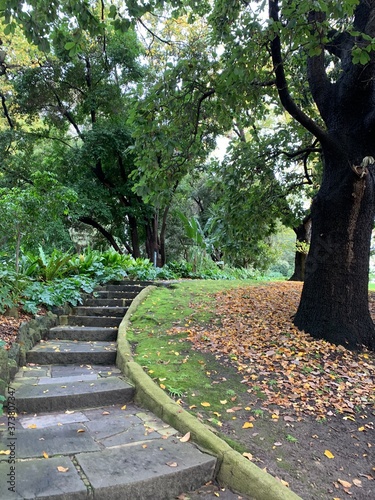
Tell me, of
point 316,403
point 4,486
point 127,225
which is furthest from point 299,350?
point 127,225

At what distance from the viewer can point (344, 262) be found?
15.5 feet

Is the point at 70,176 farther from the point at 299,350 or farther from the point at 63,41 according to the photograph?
the point at 299,350

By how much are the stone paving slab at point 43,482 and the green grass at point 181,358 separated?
4.04 feet

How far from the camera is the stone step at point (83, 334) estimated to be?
5.26m

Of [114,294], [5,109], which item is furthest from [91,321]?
[5,109]

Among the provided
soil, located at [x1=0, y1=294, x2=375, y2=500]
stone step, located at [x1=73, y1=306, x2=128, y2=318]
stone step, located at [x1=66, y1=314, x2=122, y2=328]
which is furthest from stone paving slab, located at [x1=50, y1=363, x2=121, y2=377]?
stone step, located at [x1=73, y1=306, x2=128, y2=318]

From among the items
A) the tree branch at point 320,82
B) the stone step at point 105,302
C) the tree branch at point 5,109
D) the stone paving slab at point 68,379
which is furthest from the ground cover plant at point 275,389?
the tree branch at point 5,109

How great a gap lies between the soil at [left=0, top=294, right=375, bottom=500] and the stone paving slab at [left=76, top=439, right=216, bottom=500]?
12 centimetres

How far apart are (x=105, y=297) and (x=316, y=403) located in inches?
183

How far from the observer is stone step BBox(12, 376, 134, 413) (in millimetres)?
3287

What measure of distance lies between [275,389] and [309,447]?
0.79m

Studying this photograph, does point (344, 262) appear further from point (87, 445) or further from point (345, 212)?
point (87, 445)

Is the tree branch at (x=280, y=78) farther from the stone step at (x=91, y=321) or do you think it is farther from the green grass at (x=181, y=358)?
the stone step at (x=91, y=321)

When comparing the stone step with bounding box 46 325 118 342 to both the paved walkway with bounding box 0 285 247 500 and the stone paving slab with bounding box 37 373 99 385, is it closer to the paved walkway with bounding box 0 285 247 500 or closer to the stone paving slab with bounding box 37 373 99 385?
the paved walkway with bounding box 0 285 247 500
